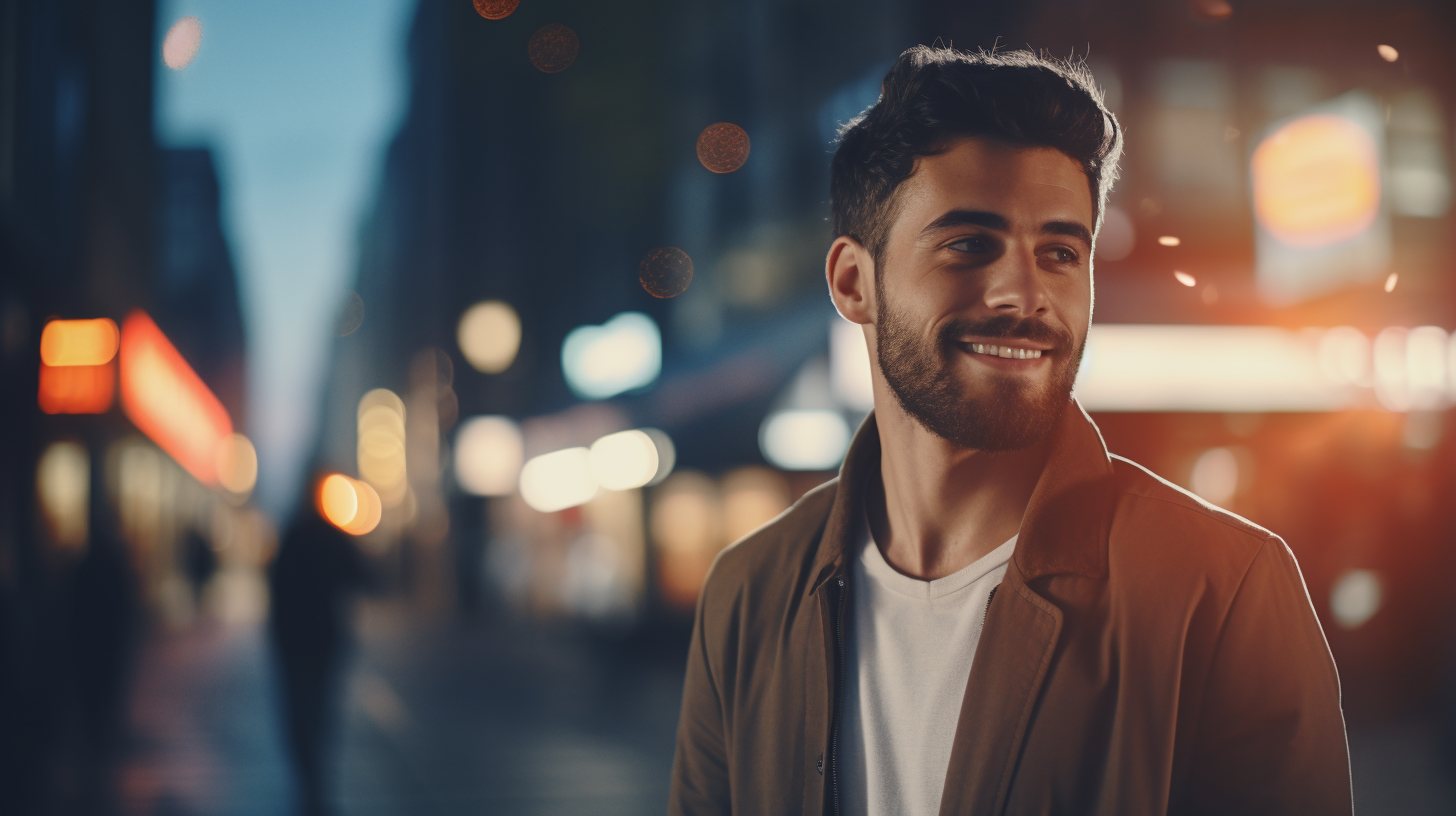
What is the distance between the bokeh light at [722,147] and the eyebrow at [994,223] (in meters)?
19.5

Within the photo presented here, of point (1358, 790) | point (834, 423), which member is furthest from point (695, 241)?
point (1358, 790)

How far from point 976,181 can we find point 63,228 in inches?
655

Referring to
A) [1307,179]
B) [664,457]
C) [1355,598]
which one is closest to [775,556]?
[1307,179]


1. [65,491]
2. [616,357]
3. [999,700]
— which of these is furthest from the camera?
[616,357]

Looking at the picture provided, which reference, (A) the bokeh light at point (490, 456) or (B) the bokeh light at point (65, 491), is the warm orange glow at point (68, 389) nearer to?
(B) the bokeh light at point (65, 491)

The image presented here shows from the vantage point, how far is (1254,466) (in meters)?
11.4

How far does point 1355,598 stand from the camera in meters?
11.5

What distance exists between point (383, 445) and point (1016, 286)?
75.3m

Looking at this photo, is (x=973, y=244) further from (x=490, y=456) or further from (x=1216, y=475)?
(x=490, y=456)

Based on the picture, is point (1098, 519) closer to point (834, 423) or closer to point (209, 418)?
point (834, 423)

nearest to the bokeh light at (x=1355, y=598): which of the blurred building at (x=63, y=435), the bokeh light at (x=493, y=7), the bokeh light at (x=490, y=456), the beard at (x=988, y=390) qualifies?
the bokeh light at (x=493, y=7)

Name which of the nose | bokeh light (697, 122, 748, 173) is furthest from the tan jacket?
bokeh light (697, 122, 748, 173)

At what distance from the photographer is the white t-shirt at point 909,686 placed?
193cm

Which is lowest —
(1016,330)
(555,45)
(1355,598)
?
(1355,598)
